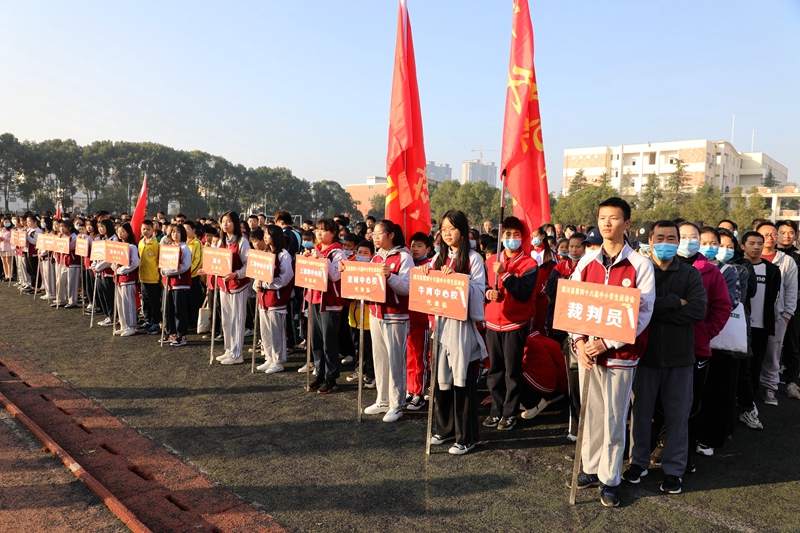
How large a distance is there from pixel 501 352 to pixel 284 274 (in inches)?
115

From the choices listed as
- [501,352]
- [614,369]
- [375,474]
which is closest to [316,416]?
[375,474]

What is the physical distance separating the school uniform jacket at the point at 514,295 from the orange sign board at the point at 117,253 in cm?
617

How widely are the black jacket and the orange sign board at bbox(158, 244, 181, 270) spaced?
653cm

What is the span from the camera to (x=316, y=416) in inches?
205

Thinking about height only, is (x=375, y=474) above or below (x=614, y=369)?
below

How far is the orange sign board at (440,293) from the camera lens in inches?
164

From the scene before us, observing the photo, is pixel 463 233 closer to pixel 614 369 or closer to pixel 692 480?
pixel 614 369

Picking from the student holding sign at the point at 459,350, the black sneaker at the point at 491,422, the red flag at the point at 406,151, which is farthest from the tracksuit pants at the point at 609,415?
the red flag at the point at 406,151

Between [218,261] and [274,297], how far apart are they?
39.7 inches

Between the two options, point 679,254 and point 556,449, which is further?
point 556,449

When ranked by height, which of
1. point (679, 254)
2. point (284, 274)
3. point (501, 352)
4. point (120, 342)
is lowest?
point (120, 342)

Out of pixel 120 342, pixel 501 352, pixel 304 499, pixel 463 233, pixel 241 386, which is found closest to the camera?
pixel 304 499

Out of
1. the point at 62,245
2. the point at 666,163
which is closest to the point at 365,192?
the point at 666,163

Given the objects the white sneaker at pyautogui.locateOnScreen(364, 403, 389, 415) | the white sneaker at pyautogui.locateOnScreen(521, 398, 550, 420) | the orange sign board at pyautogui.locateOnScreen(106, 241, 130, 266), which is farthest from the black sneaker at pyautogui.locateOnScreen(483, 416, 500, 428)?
the orange sign board at pyautogui.locateOnScreen(106, 241, 130, 266)
